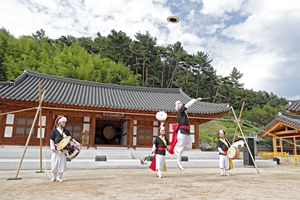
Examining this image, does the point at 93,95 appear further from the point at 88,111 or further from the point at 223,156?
the point at 223,156

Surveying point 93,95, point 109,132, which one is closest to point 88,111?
point 93,95

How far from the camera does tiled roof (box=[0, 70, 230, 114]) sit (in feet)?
44.5

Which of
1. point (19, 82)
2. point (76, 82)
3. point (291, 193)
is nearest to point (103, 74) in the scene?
point (76, 82)

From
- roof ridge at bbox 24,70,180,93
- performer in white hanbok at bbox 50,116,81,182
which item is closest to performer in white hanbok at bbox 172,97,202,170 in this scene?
performer in white hanbok at bbox 50,116,81,182

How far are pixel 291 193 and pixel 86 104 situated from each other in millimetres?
11735

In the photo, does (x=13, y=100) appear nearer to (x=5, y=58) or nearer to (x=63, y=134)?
(x=63, y=134)

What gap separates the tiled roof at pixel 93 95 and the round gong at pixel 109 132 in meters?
2.96

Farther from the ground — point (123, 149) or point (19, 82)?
point (19, 82)

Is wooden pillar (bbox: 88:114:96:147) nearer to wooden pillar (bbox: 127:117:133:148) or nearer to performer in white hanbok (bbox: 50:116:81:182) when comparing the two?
wooden pillar (bbox: 127:117:133:148)

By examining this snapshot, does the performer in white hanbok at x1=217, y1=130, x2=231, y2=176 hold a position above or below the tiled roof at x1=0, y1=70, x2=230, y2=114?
below

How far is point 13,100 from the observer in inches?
488

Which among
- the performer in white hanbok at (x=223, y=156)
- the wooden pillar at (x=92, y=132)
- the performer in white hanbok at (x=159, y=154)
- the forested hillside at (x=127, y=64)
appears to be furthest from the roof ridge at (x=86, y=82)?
the performer in white hanbok at (x=159, y=154)

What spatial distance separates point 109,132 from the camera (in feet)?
60.6

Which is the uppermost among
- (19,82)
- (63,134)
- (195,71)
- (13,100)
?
(195,71)
